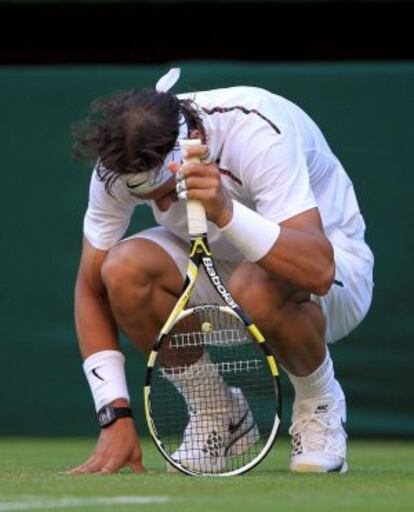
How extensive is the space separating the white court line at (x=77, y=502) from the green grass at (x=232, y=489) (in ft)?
0.04

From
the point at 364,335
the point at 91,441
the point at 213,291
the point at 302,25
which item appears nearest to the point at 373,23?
the point at 302,25

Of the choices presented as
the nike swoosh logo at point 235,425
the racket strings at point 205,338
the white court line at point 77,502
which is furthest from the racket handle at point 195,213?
the white court line at point 77,502

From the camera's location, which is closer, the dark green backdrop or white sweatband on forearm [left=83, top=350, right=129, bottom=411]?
white sweatband on forearm [left=83, top=350, right=129, bottom=411]

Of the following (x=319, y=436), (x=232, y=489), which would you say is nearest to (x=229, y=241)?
(x=319, y=436)

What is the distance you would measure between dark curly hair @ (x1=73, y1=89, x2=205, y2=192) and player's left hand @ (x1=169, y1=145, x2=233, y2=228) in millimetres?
123

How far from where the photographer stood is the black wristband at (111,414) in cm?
486

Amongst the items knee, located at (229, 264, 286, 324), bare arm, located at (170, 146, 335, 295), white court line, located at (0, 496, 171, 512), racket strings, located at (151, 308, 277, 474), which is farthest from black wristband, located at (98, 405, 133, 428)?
white court line, located at (0, 496, 171, 512)

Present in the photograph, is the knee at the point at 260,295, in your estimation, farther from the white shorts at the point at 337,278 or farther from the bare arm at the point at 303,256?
the white shorts at the point at 337,278

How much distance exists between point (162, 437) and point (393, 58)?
4.94 meters

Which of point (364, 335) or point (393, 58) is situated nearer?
point (364, 335)

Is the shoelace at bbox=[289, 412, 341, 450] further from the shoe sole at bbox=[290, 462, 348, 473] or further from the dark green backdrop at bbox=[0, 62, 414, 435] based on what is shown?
the dark green backdrop at bbox=[0, 62, 414, 435]

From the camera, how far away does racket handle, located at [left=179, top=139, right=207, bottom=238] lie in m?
4.40

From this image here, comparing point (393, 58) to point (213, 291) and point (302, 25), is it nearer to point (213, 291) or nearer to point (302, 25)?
point (302, 25)

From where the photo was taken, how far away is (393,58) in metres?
9.47
